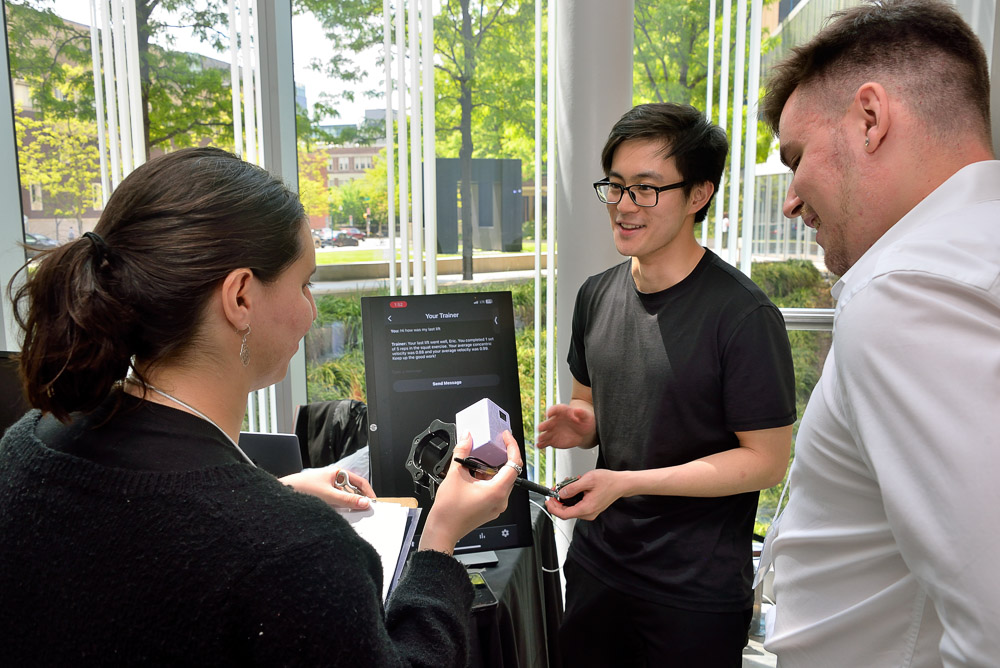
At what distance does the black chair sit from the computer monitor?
0.89 m

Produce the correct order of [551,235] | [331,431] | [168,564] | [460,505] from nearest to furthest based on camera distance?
[168,564], [460,505], [331,431], [551,235]

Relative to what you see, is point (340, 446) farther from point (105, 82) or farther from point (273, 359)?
point (105, 82)

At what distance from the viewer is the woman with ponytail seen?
69 centimetres

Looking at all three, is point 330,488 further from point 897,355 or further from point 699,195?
point 699,195

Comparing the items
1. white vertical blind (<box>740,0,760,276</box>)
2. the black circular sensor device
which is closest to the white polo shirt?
the black circular sensor device

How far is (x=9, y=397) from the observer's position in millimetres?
1738

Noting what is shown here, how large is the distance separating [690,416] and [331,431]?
135cm

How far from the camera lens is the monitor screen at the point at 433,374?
60.9 inches

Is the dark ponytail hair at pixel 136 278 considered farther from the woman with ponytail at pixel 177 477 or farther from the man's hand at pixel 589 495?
the man's hand at pixel 589 495

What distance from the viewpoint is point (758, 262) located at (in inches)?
127

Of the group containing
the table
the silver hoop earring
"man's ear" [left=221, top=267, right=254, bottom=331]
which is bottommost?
the table

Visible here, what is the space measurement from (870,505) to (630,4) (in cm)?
255

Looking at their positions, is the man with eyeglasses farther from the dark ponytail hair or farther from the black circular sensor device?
the dark ponytail hair

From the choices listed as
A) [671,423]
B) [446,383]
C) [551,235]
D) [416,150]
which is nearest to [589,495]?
[671,423]
